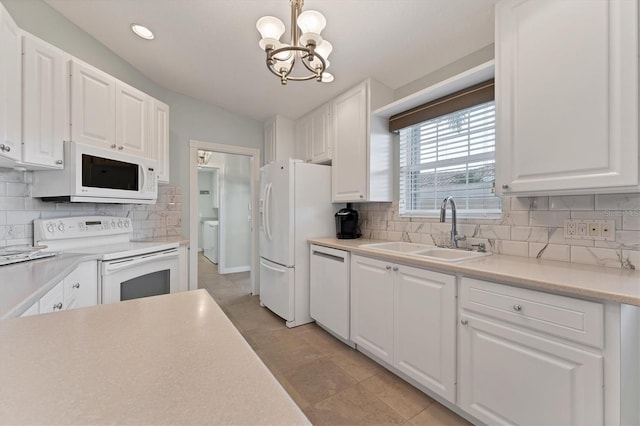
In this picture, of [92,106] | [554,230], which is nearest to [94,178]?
[92,106]

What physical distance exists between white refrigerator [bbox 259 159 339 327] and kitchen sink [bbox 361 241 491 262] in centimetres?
81

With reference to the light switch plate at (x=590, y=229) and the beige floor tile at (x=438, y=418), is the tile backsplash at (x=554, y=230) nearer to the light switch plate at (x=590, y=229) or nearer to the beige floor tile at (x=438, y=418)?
the light switch plate at (x=590, y=229)

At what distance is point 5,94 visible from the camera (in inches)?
59.3

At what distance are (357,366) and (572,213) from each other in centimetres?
172

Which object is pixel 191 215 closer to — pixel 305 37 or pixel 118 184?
pixel 118 184

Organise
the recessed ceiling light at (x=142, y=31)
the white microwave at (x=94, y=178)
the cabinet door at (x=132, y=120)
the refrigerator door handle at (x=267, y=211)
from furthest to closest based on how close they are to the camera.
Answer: the refrigerator door handle at (x=267, y=211)
the cabinet door at (x=132, y=120)
the recessed ceiling light at (x=142, y=31)
the white microwave at (x=94, y=178)

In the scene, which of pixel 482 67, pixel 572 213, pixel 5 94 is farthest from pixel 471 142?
pixel 5 94

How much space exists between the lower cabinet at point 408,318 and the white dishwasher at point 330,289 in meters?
0.11

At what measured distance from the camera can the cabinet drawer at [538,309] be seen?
1.08m

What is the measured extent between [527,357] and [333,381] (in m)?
1.21

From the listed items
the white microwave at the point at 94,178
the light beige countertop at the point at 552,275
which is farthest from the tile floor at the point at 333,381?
the white microwave at the point at 94,178

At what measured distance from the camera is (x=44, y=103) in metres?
1.77

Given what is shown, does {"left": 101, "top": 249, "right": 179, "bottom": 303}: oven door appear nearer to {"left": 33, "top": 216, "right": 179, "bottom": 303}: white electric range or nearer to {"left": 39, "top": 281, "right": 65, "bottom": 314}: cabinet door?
{"left": 33, "top": 216, "right": 179, "bottom": 303}: white electric range

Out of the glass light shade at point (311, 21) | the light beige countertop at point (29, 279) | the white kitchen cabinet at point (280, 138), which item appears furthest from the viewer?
the white kitchen cabinet at point (280, 138)
